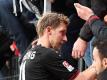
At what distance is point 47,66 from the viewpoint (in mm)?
4664

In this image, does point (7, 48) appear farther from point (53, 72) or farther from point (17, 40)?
point (53, 72)

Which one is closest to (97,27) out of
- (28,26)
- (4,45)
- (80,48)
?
(80,48)

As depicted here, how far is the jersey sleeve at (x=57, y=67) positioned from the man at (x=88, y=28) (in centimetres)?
26

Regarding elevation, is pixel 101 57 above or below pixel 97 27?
below

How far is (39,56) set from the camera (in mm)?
4684

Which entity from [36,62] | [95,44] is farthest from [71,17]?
[95,44]

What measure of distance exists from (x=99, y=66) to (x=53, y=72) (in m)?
1.26

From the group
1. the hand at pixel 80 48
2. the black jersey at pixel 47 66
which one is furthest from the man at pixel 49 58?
the hand at pixel 80 48

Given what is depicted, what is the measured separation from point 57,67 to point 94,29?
1.70 ft

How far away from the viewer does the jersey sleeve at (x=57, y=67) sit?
4.65 m

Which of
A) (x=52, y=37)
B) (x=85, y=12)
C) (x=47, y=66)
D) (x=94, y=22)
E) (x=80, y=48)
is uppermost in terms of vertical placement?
(x=85, y=12)

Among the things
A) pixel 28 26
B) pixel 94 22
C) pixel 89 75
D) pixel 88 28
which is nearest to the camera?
pixel 89 75

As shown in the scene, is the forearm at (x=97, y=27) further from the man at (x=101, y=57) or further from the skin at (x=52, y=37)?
the man at (x=101, y=57)

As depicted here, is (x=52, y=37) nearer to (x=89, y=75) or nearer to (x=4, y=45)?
(x=89, y=75)
